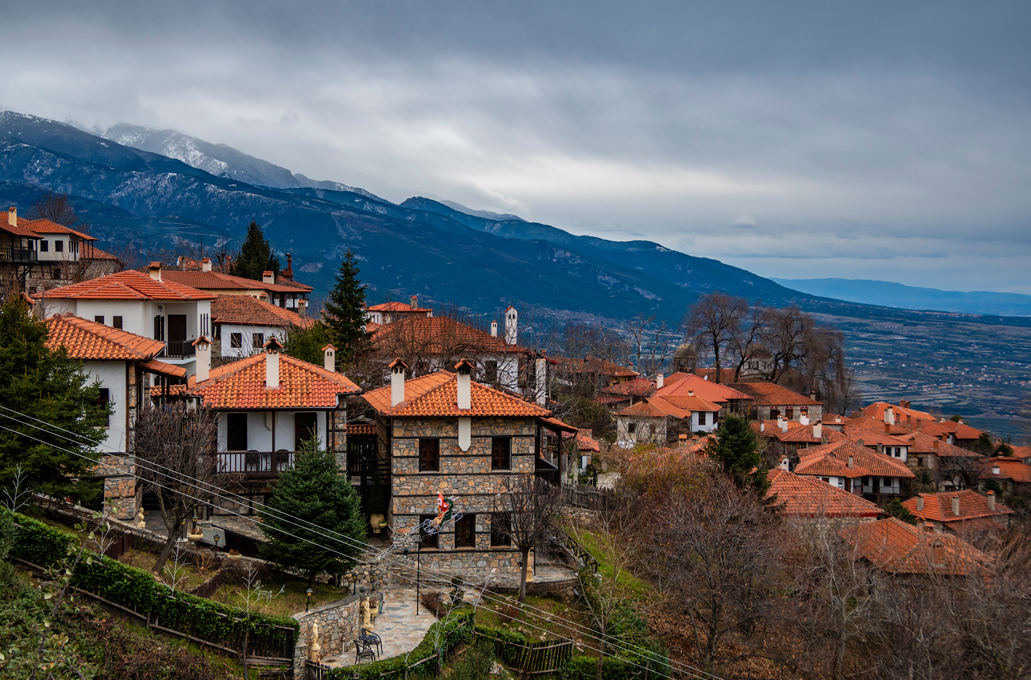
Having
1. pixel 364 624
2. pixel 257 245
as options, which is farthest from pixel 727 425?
pixel 257 245

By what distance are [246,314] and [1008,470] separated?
57402 millimetres

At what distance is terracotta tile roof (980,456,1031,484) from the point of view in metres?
55.6

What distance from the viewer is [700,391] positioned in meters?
67.6

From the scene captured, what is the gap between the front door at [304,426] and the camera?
22922 millimetres

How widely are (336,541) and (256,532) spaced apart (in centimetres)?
403

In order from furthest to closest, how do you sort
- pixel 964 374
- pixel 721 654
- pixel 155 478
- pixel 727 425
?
pixel 964 374 < pixel 727 425 < pixel 721 654 < pixel 155 478

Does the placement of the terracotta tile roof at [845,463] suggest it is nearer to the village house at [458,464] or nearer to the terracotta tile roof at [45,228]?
Result: the village house at [458,464]

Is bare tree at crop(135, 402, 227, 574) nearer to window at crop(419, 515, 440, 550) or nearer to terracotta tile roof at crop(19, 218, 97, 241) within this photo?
window at crop(419, 515, 440, 550)

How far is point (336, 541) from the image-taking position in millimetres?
19156

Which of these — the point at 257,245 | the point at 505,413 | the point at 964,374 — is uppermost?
the point at 257,245

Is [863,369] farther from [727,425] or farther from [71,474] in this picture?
[71,474]

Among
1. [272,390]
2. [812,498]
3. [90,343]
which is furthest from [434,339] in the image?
[812,498]

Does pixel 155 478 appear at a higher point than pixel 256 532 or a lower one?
higher

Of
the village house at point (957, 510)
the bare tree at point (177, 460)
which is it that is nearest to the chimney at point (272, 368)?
the bare tree at point (177, 460)
